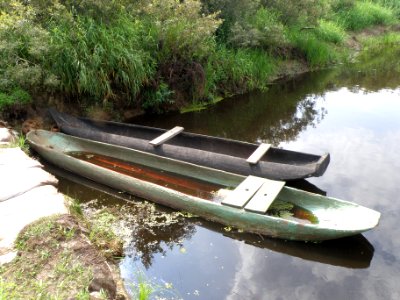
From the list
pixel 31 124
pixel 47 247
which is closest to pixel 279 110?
pixel 31 124

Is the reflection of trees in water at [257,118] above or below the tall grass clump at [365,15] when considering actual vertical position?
below

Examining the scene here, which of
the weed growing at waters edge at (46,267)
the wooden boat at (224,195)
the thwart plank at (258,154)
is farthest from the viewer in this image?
the thwart plank at (258,154)

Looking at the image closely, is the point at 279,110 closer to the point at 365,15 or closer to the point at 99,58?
the point at 99,58

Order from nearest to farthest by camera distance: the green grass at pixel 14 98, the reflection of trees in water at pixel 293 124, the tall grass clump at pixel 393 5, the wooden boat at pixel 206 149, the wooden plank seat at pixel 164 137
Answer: the wooden boat at pixel 206 149 < the wooden plank seat at pixel 164 137 < the green grass at pixel 14 98 < the reflection of trees in water at pixel 293 124 < the tall grass clump at pixel 393 5

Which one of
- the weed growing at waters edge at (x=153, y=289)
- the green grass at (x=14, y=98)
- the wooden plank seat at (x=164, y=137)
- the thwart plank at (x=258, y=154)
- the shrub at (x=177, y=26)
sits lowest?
the weed growing at waters edge at (x=153, y=289)

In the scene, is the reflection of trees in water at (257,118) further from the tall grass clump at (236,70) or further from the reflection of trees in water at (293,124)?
the tall grass clump at (236,70)

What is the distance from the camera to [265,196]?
5.55 m

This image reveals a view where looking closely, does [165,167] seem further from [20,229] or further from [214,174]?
[20,229]

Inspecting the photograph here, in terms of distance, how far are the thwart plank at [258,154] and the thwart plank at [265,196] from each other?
1.92 ft

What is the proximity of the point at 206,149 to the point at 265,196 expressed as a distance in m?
2.38

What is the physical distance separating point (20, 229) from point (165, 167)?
3215 millimetres

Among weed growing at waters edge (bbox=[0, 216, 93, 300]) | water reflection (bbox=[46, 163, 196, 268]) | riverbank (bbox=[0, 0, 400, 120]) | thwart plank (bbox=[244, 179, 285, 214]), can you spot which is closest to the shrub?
riverbank (bbox=[0, 0, 400, 120])

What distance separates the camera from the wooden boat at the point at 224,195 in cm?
512

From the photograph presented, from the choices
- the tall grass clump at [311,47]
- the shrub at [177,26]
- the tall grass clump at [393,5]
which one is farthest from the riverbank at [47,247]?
the tall grass clump at [393,5]
